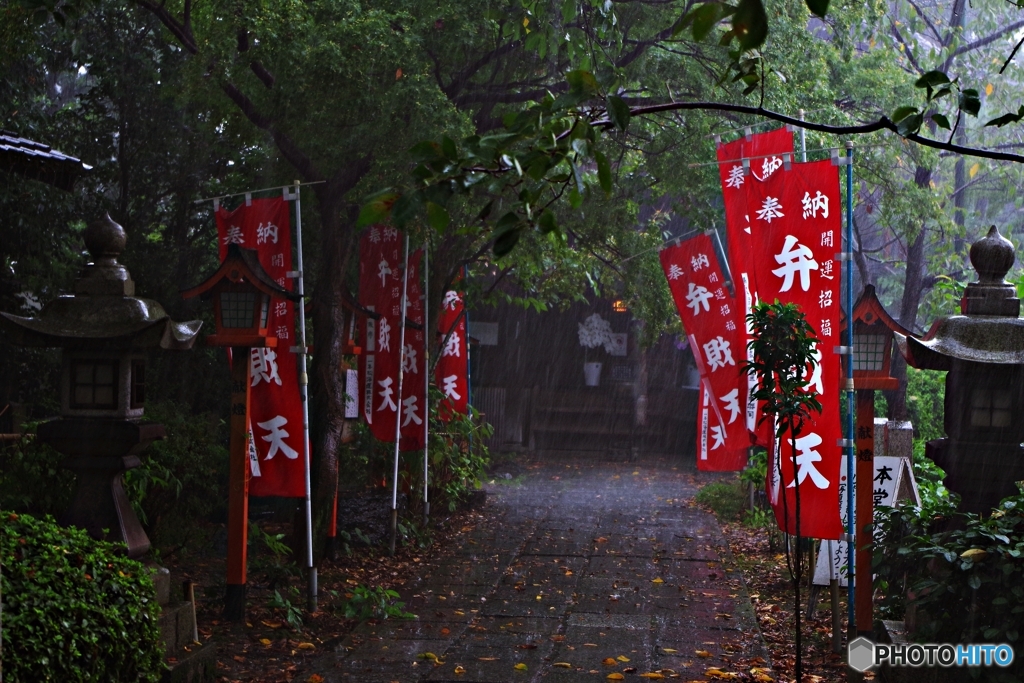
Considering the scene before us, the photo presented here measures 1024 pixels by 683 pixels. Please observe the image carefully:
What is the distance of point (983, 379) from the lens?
6.39 m

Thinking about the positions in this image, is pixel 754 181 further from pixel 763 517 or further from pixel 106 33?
pixel 106 33

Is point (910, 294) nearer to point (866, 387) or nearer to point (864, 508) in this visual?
point (866, 387)

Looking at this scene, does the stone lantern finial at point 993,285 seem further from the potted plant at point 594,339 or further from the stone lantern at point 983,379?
the potted plant at point 594,339

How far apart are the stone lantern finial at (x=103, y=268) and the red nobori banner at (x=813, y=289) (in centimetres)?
468

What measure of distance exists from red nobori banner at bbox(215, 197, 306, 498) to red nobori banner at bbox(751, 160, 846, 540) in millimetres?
4015

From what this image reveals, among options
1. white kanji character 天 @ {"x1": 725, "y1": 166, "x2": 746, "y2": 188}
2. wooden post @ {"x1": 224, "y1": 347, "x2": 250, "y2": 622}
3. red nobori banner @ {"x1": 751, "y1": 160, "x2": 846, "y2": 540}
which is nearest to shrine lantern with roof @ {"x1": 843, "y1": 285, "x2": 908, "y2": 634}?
red nobori banner @ {"x1": 751, "y1": 160, "x2": 846, "y2": 540}

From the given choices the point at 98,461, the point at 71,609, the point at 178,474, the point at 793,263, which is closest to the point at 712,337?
the point at 793,263

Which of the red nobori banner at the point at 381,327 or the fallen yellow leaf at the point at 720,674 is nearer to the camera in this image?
the fallen yellow leaf at the point at 720,674

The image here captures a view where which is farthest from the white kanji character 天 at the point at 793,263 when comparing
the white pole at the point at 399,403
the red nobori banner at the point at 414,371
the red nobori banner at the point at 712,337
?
the red nobori banner at the point at 414,371

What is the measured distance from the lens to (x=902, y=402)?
15.7 m

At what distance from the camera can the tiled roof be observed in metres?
4.99

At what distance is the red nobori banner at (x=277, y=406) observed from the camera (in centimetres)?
824

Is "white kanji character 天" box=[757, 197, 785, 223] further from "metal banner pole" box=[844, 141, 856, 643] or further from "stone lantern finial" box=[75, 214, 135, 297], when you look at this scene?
"stone lantern finial" box=[75, 214, 135, 297]

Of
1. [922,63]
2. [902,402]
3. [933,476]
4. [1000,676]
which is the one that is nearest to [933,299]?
[902,402]
